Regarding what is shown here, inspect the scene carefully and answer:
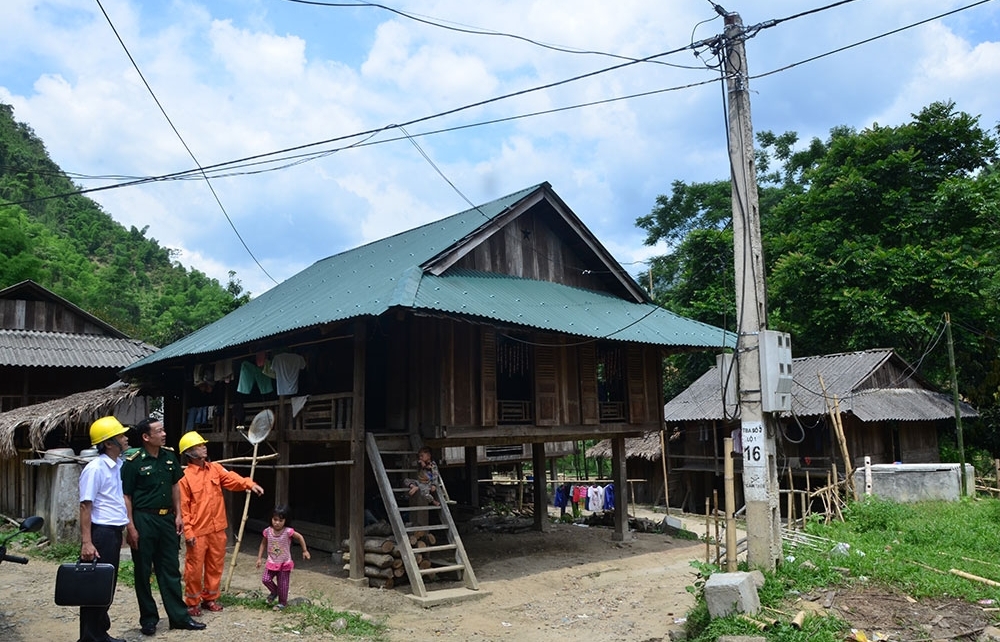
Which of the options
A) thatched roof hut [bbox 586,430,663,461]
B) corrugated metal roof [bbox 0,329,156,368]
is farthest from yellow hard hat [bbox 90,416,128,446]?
thatched roof hut [bbox 586,430,663,461]

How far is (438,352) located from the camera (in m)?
12.1

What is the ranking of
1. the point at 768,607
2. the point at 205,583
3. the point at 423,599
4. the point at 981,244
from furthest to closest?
the point at 981,244, the point at 423,599, the point at 205,583, the point at 768,607

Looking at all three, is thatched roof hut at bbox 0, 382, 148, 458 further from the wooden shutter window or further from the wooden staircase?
the wooden shutter window

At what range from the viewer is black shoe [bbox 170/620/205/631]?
7715 mm

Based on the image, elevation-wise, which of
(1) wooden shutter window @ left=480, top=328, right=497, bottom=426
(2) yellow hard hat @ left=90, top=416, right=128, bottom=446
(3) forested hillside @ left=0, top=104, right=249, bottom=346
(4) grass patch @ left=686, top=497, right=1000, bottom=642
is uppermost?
(3) forested hillside @ left=0, top=104, right=249, bottom=346

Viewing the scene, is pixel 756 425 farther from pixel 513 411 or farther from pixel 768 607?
pixel 513 411

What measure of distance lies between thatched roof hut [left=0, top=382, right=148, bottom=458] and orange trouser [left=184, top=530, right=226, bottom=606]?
9337mm

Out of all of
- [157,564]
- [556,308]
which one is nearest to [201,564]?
[157,564]

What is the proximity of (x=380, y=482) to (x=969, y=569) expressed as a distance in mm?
7550

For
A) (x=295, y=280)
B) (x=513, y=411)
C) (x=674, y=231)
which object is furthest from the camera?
(x=674, y=231)

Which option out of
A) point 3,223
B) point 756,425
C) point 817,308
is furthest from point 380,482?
point 3,223

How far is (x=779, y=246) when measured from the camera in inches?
1214

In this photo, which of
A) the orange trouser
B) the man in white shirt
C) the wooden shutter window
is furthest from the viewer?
the wooden shutter window

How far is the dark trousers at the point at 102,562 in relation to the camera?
666 cm
